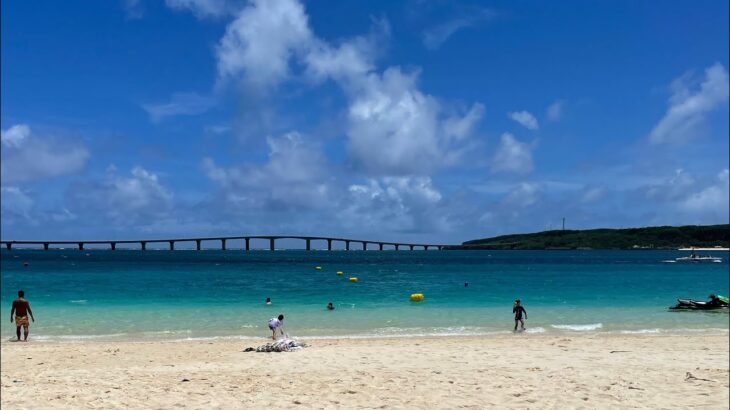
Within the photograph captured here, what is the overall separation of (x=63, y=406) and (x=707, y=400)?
40.3ft

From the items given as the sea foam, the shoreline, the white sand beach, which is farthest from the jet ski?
the white sand beach

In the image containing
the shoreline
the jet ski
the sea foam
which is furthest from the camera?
the jet ski

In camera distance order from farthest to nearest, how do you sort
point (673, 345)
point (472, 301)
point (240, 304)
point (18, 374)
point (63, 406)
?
point (472, 301)
point (240, 304)
point (673, 345)
point (18, 374)
point (63, 406)

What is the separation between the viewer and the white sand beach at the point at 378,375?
11.7 meters

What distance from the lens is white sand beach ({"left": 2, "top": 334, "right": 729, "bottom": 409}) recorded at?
1168 cm

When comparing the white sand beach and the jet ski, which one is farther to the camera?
the jet ski

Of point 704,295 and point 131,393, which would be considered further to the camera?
point 704,295

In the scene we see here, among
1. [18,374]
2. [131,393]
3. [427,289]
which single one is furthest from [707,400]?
[427,289]

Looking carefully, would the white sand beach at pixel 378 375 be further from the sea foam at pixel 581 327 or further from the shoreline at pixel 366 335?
the sea foam at pixel 581 327

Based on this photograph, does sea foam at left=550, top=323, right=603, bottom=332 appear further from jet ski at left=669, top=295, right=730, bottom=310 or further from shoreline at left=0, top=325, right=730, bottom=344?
jet ski at left=669, top=295, right=730, bottom=310

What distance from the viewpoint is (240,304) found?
121 ft

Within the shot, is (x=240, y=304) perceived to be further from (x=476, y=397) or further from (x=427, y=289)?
(x=476, y=397)

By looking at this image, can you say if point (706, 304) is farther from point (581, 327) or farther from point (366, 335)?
point (366, 335)

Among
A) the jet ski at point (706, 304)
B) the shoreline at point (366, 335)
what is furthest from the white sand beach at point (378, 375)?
the jet ski at point (706, 304)
